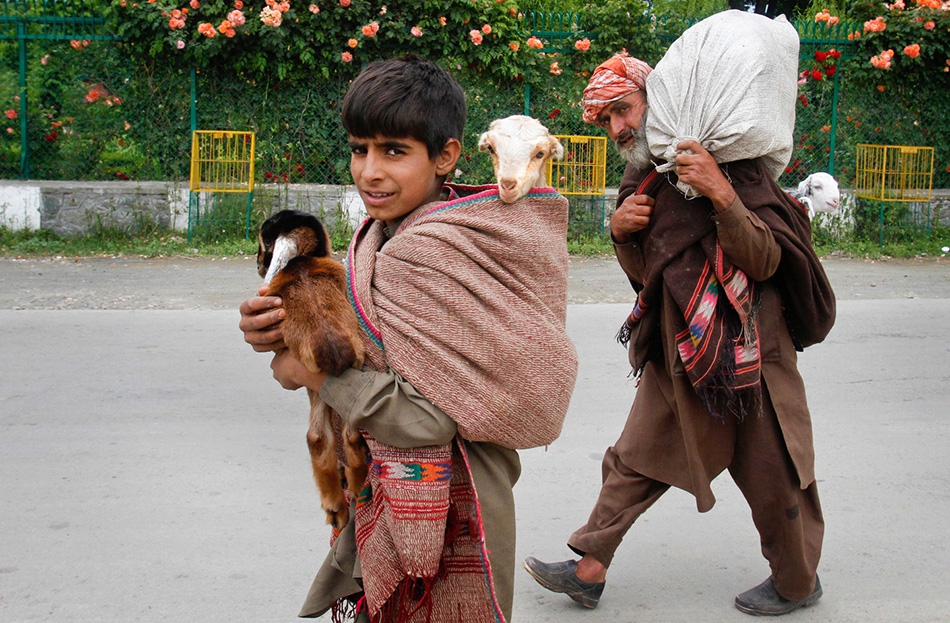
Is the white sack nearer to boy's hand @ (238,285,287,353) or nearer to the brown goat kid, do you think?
the brown goat kid

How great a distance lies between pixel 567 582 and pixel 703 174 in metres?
1.46

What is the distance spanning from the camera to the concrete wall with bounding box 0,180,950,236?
10.3 meters

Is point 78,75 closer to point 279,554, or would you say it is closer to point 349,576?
point 279,554

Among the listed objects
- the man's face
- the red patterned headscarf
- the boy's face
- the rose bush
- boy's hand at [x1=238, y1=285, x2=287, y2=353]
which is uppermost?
the rose bush

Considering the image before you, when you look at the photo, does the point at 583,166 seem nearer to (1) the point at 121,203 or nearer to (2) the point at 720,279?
(1) the point at 121,203

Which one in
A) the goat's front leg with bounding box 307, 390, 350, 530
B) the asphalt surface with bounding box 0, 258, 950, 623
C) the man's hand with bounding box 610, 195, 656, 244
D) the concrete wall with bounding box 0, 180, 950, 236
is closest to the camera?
the goat's front leg with bounding box 307, 390, 350, 530

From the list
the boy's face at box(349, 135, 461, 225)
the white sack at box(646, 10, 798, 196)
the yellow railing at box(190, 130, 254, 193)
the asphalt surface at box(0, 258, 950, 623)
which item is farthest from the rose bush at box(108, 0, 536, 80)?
the boy's face at box(349, 135, 461, 225)

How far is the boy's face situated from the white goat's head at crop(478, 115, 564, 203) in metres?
0.12

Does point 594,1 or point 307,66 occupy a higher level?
point 594,1

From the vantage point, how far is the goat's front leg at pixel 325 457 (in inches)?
77.3

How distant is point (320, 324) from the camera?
1759 millimetres

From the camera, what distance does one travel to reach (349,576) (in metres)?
2.14

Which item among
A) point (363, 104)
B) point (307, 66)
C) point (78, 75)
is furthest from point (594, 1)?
point (363, 104)

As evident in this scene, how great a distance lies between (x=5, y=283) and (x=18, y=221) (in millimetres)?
2325
